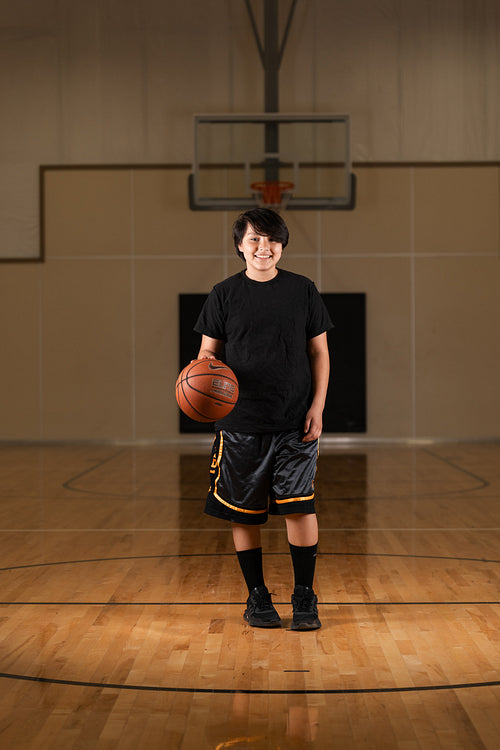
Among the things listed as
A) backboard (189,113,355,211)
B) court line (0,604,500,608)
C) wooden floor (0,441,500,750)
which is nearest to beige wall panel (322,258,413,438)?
backboard (189,113,355,211)

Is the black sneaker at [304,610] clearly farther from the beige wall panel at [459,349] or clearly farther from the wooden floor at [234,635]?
the beige wall panel at [459,349]

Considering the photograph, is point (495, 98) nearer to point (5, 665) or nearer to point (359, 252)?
point (359, 252)

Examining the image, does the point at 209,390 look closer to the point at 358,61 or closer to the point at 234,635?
the point at 234,635

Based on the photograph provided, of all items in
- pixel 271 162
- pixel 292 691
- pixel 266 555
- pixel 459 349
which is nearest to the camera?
pixel 292 691

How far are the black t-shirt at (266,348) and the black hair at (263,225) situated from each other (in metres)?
0.14

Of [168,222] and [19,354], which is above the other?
[168,222]

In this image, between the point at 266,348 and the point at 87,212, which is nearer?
the point at 266,348

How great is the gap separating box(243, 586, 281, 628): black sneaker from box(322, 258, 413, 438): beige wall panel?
8.36m

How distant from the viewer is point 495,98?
1117 centimetres

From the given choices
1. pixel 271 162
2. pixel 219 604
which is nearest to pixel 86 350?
pixel 271 162

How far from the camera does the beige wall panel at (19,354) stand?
1124 centimetres

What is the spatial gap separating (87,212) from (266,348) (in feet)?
29.5

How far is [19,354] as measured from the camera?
1127 centimetres

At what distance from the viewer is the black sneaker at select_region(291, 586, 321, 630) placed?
2.85 meters
